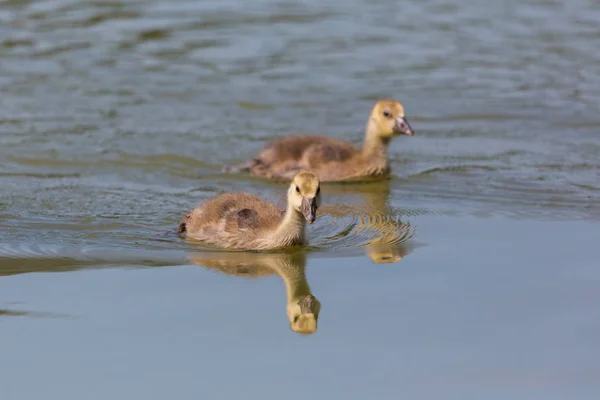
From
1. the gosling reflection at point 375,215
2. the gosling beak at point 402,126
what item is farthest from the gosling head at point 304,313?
the gosling beak at point 402,126

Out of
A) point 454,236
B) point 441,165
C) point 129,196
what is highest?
point 441,165

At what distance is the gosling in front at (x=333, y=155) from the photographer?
11242 mm

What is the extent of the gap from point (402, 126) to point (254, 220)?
108 inches

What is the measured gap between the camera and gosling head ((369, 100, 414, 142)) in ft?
37.1

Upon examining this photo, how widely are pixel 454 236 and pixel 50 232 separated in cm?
304

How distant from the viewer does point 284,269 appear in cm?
853

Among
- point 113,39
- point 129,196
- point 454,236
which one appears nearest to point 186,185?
point 129,196

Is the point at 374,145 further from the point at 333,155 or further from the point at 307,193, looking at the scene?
the point at 307,193

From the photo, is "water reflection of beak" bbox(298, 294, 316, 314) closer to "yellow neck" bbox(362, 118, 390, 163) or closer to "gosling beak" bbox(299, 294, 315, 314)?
"gosling beak" bbox(299, 294, 315, 314)

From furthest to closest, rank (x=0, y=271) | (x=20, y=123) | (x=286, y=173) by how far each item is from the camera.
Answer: (x=20, y=123)
(x=286, y=173)
(x=0, y=271)

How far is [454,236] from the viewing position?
9.22 meters

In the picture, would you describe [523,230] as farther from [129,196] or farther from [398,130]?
[129,196]

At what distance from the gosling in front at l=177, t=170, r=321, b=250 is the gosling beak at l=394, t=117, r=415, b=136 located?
7.44 ft

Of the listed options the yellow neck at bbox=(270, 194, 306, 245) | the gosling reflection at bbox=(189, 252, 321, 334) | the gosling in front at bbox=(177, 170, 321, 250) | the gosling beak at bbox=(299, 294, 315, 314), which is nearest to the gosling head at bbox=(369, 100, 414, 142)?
the gosling in front at bbox=(177, 170, 321, 250)
